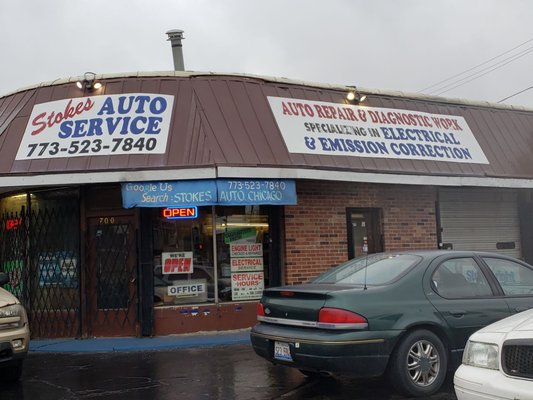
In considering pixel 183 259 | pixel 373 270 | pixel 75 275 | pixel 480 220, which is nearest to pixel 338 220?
pixel 183 259

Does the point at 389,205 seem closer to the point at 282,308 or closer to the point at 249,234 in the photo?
the point at 249,234

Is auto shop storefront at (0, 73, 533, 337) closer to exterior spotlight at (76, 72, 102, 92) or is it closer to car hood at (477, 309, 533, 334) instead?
exterior spotlight at (76, 72, 102, 92)

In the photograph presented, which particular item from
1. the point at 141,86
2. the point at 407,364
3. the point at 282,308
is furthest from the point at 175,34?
the point at 407,364

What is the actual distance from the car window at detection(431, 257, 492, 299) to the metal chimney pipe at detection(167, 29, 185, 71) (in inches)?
342

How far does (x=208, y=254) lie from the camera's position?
429 inches

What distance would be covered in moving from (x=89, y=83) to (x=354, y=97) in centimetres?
519

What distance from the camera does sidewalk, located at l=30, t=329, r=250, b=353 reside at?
31.2 ft

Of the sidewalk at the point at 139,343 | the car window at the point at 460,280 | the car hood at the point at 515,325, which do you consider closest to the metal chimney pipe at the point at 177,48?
the sidewalk at the point at 139,343

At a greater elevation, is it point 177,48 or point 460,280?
point 177,48

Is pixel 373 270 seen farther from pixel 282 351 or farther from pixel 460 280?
pixel 282 351

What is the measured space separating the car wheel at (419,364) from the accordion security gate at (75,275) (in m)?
5.83

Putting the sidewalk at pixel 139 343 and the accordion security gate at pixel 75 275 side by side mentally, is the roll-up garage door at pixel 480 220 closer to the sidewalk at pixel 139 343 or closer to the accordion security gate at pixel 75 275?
the sidewalk at pixel 139 343

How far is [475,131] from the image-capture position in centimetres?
1325

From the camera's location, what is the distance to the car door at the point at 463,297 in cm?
612
